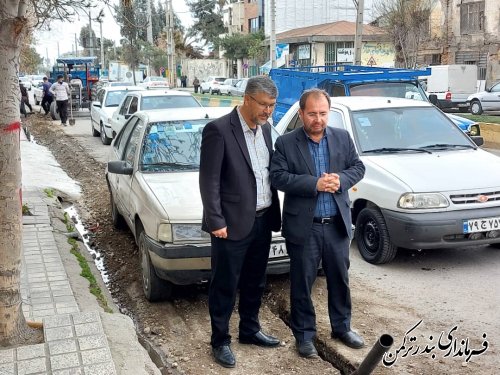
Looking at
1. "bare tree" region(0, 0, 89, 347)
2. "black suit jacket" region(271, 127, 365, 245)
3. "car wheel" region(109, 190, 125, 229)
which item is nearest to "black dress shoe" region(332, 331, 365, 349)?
"black suit jacket" region(271, 127, 365, 245)

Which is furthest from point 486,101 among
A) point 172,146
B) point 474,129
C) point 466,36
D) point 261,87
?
point 261,87

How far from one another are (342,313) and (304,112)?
1.46m

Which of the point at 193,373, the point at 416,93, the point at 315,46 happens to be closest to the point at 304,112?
the point at 193,373

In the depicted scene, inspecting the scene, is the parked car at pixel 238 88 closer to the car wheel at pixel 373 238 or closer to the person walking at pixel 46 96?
the person walking at pixel 46 96

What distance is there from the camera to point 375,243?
20.5 ft

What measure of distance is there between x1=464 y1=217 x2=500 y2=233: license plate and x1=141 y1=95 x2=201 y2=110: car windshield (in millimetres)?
9140

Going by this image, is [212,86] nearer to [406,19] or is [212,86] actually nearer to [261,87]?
[406,19]

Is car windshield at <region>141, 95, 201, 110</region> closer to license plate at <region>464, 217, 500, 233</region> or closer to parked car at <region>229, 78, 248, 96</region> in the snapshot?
license plate at <region>464, 217, 500, 233</region>

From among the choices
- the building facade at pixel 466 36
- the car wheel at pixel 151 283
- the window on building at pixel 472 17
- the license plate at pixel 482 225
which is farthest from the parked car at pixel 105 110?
the window on building at pixel 472 17

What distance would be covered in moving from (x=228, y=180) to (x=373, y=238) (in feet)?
9.36

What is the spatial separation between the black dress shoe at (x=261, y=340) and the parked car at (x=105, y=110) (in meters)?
12.4

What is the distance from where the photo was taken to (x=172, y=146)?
634 centimetres

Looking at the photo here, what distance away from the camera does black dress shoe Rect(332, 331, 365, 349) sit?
4297 millimetres

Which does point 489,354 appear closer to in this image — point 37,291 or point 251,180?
point 251,180
